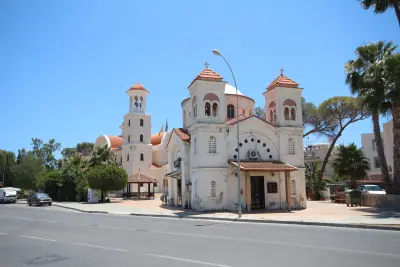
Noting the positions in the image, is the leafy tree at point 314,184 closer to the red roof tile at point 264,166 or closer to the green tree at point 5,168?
the red roof tile at point 264,166

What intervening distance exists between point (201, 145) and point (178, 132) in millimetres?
4918

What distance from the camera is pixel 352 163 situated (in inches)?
1394

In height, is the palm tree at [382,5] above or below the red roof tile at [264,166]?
above

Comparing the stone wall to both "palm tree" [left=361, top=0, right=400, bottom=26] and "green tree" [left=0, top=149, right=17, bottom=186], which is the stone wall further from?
"green tree" [left=0, top=149, right=17, bottom=186]

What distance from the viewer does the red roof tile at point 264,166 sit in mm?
24458

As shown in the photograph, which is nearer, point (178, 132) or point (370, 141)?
point (178, 132)

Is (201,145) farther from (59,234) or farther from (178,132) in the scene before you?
(59,234)

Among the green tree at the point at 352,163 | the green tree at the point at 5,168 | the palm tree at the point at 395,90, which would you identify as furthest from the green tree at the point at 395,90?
the green tree at the point at 5,168

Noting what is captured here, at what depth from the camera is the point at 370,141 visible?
51969 mm

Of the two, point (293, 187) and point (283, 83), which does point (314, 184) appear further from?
point (283, 83)

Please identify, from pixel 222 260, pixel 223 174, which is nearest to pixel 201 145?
pixel 223 174

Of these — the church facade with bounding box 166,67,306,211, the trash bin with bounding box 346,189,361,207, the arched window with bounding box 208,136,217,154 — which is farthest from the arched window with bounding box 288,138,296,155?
the arched window with bounding box 208,136,217,154

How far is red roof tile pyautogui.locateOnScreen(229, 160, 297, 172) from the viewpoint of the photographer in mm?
24458

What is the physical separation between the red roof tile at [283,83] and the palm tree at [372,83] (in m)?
4.08
